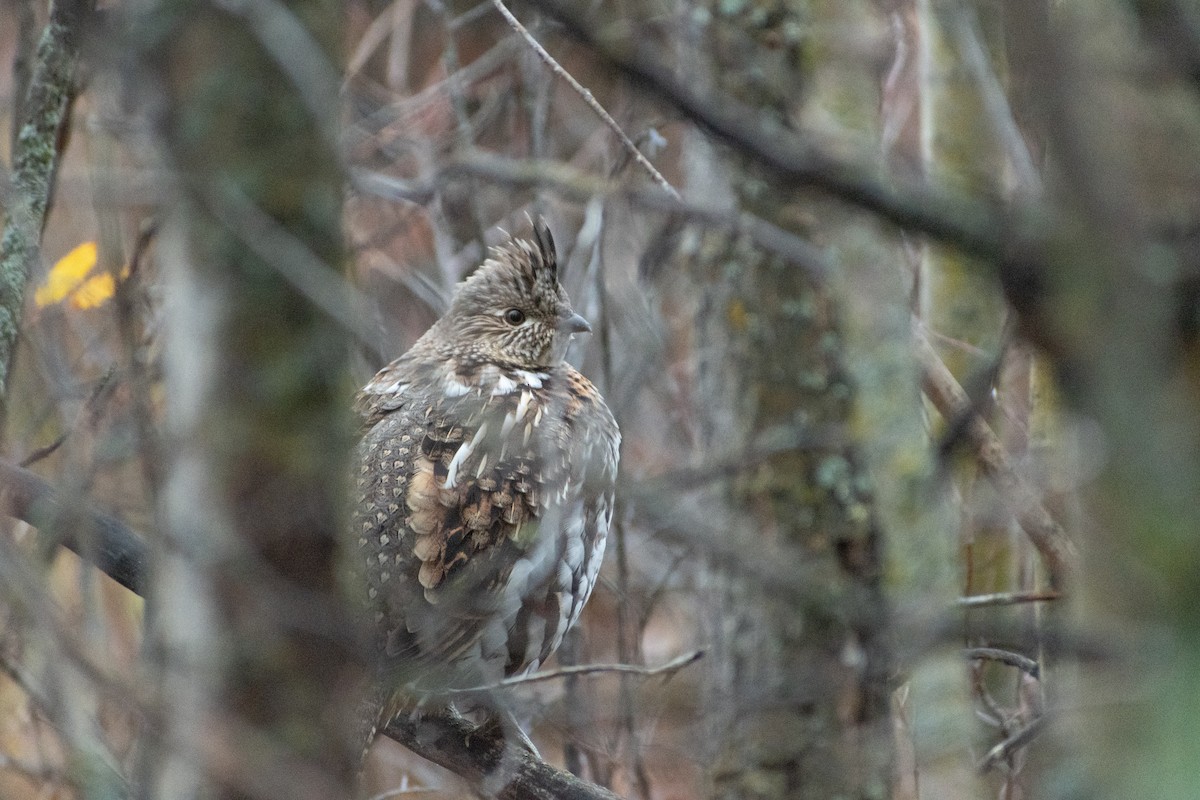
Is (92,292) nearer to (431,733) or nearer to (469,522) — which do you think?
(469,522)

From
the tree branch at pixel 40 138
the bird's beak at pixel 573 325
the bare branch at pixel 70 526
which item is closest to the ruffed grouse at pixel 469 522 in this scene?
the bird's beak at pixel 573 325

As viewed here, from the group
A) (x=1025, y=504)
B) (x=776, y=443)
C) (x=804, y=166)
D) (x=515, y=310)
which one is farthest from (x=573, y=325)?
(x=804, y=166)

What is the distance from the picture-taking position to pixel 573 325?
5.00m

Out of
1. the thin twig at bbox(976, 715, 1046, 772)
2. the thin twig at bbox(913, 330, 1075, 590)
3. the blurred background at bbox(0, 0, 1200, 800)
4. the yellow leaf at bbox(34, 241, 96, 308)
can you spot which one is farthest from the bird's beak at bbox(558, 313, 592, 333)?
the thin twig at bbox(976, 715, 1046, 772)

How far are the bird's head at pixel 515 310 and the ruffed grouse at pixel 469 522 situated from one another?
230mm

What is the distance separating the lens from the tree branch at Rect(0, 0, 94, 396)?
3.15 metres

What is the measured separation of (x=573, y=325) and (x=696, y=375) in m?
1.01

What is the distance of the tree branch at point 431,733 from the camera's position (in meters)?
3.04

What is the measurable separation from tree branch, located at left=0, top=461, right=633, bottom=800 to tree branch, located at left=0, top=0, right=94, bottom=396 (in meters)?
0.31

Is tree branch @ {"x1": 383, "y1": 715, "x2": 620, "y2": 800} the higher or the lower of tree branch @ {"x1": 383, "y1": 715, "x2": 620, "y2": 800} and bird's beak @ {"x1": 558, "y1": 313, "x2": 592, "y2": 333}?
the lower

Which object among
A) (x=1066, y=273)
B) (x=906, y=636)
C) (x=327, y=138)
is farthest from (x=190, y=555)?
(x=1066, y=273)

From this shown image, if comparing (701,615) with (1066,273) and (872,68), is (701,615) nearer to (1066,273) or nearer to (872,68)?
(872,68)

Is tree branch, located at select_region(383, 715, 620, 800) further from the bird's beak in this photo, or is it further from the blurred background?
the bird's beak

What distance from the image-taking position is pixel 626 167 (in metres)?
5.68
